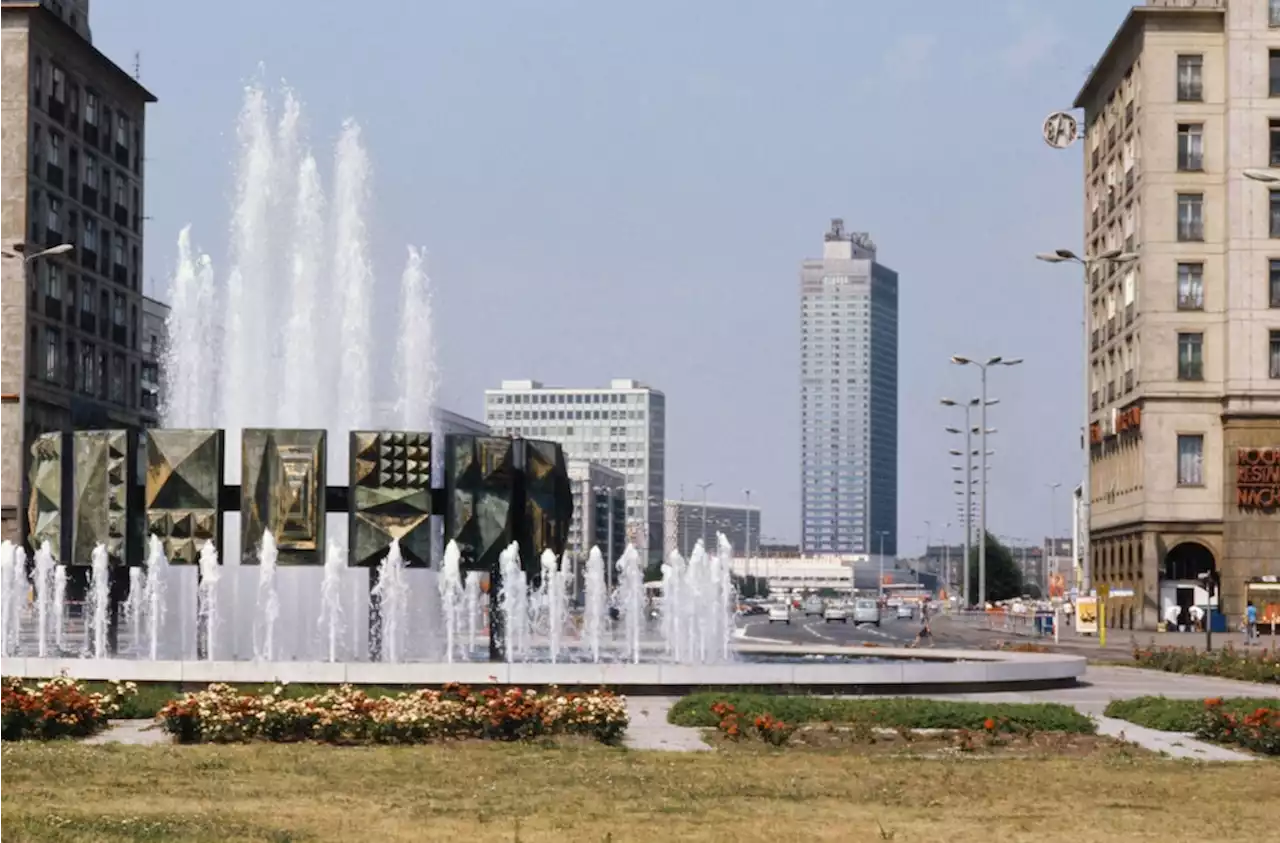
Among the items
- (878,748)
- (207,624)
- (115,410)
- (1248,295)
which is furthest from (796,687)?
(115,410)

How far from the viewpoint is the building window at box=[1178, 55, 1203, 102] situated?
87.8 m

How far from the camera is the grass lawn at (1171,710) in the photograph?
99.8ft

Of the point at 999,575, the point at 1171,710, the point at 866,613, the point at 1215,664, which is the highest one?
the point at 1171,710

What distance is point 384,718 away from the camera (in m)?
27.1

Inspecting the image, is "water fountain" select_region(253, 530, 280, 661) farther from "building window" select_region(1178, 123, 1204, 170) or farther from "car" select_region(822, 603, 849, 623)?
"car" select_region(822, 603, 849, 623)

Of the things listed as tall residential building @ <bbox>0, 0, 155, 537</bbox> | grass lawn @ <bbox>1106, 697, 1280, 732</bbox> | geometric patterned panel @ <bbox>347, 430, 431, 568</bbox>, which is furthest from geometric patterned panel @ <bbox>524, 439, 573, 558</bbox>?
tall residential building @ <bbox>0, 0, 155, 537</bbox>

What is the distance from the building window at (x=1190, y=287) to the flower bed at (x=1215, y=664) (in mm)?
35566

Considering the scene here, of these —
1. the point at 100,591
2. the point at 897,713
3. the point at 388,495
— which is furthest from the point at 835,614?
the point at 897,713

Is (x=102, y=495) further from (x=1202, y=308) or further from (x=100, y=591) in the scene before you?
(x=1202, y=308)

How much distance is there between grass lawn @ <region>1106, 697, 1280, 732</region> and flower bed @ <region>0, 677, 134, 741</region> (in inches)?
540

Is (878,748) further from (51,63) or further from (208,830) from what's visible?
(51,63)

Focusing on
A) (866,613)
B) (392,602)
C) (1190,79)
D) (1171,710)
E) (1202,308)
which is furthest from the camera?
(866,613)

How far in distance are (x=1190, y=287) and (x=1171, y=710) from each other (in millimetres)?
58447

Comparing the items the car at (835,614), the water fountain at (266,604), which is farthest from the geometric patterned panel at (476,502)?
the car at (835,614)
